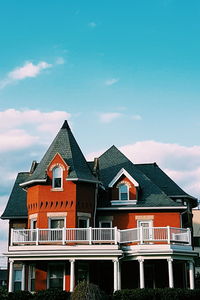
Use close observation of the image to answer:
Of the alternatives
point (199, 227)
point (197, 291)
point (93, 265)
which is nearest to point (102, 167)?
point (93, 265)

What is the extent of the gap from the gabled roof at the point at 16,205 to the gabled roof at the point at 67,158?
2.92m

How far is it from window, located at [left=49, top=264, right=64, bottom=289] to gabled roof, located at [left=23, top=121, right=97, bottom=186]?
5565 millimetres

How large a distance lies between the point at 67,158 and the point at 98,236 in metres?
5.81

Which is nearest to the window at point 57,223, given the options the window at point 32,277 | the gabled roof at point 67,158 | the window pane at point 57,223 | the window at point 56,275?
the window pane at point 57,223

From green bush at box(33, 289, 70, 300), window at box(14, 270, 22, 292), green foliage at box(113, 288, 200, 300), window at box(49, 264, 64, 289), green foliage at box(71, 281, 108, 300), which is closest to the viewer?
green foliage at box(71, 281, 108, 300)

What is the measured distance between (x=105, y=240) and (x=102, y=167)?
8.05 metres

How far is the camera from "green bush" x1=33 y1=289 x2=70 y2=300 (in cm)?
2347

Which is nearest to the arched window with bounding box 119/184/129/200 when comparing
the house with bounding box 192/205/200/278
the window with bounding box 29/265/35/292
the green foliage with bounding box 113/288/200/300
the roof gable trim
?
the roof gable trim

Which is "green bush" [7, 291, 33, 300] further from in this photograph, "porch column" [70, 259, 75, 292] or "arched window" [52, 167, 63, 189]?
"arched window" [52, 167, 63, 189]

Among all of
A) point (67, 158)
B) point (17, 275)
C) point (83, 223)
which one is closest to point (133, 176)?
point (67, 158)

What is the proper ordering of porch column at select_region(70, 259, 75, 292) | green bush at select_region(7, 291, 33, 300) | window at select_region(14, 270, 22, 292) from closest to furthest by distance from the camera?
1. green bush at select_region(7, 291, 33, 300)
2. porch column at select_region(70, 259, 75, 292)
3. window at select_region(14, 270, 22, 292)

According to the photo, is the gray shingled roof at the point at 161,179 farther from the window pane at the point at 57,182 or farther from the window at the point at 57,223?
the window at the point at 57,223

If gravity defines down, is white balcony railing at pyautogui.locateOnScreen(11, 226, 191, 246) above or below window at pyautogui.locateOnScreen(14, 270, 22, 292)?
above

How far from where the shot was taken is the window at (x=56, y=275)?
89.3 ft
